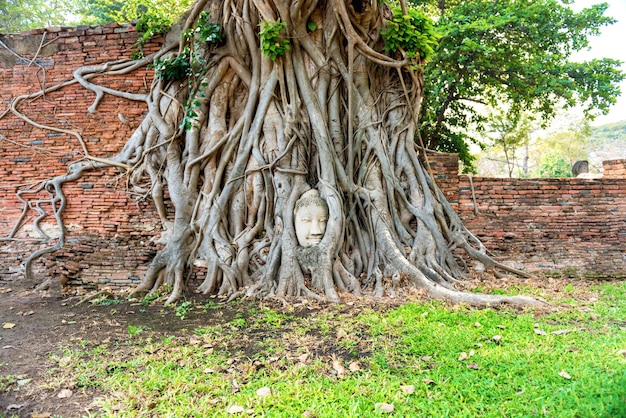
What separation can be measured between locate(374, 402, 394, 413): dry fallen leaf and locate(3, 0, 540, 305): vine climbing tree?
7.86ft

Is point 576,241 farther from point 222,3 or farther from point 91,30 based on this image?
point 91,30

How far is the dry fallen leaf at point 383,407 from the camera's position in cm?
222

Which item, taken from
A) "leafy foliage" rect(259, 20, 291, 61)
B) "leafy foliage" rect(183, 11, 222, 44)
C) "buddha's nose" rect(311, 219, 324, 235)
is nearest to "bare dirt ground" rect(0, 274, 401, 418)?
"buddha's nose" rect(311, 219, 324, 235)

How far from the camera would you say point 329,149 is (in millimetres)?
5156

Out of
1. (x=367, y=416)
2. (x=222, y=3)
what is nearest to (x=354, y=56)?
(x=222, y=3)

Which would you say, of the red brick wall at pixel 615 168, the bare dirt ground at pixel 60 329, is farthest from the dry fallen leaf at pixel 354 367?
the red brick wall at pixel 615 168

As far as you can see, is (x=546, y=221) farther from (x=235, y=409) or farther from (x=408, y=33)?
(x=235, y=409)

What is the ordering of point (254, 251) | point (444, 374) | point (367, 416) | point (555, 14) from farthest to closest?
point (555, 14)
point (254, 251)
point (444, 374)
point (367, 416)

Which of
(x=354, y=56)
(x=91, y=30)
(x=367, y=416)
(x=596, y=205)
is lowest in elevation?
(x=367, y=416)

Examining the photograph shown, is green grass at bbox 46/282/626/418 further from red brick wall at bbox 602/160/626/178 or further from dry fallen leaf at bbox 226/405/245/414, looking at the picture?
red brick wall at bbox 602/160/626/178

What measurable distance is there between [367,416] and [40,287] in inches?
196

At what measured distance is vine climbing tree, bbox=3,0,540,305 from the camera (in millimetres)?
4977

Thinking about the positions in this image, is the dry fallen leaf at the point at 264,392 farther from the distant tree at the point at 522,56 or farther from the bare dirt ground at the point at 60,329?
the distant tree at the point at 522,56

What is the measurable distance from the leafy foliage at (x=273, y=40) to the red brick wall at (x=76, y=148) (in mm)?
2020
